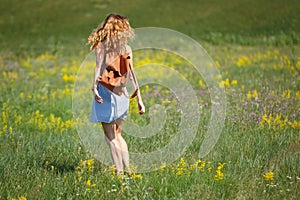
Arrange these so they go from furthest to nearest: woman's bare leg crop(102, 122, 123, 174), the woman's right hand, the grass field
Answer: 1. woman's bare leg crop(102, 122, 123, 174)
2. the woman's right hand
3. the grass field

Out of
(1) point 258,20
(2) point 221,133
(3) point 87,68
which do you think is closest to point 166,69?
(3) point 87,68

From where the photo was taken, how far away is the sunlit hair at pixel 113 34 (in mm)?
4941

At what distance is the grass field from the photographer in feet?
15.4

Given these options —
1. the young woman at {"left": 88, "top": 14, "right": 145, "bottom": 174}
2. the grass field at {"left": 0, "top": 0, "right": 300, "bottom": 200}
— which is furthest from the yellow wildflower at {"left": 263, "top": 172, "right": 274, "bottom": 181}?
the young woman at {"left": 88, "top": 14, "right": 145, "bottom": 174}

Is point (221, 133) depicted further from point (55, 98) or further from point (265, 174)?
point (55, 98)

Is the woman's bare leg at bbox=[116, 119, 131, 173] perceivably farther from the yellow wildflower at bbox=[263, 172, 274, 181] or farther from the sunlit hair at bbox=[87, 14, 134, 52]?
the yellow wildflower at bbox=[263, 172, 274, 181]

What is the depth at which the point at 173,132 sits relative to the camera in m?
6.46

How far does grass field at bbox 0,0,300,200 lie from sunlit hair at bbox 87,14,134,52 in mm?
1184

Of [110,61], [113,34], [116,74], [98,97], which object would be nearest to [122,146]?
[98,97]

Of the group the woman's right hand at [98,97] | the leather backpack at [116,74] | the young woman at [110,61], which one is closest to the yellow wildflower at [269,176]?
the young woman at [110,61]

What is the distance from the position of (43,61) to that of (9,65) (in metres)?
0.90

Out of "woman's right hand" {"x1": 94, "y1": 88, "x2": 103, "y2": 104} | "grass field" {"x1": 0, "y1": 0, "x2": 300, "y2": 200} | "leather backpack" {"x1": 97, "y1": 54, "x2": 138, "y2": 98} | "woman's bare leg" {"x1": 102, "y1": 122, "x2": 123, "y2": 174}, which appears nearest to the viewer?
"grass field" {"x1": 0, "y1": 0, "x2": 300, "y2": 200}

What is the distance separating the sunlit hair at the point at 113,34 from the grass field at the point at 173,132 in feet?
3.88

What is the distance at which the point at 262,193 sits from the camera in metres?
4.57
